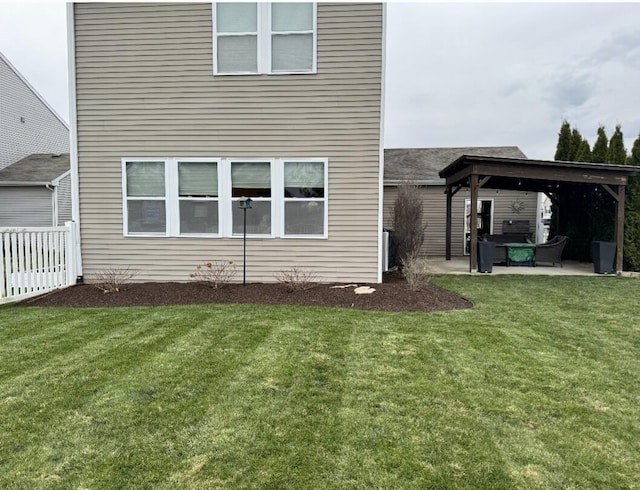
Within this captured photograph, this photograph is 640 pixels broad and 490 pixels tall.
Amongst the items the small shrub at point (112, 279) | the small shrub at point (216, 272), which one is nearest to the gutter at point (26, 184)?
the small shrub at point (112, 279)

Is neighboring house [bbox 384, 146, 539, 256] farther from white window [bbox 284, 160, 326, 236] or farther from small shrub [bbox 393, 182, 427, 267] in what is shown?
white window [bbox 284, 160, 326, 236]

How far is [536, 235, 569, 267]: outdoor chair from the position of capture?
37.8ft

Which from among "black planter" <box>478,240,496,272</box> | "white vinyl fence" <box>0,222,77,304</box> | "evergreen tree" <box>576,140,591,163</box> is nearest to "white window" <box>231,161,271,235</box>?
"white vinyl fence" <box>0,222,77,304</box>

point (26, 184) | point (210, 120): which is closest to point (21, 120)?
point (26, 184)

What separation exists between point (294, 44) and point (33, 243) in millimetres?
5636

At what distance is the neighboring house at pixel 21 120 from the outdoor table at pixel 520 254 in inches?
791

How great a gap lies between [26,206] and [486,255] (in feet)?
55.7

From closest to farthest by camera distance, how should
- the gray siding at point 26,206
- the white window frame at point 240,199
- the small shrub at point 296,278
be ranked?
the small shrub at point 296,278, the white window frame at point 240,199, the gray siding at point 26,206

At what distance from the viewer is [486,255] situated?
10.2m

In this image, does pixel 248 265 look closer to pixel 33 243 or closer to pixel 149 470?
pixel 33 243

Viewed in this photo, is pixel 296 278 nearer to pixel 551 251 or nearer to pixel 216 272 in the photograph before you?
pixel 216 272

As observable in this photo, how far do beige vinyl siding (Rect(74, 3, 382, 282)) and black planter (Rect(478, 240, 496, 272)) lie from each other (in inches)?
155

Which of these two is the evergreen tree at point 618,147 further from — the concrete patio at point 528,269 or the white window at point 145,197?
the white window at point 145,197

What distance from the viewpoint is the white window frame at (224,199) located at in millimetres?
7645
